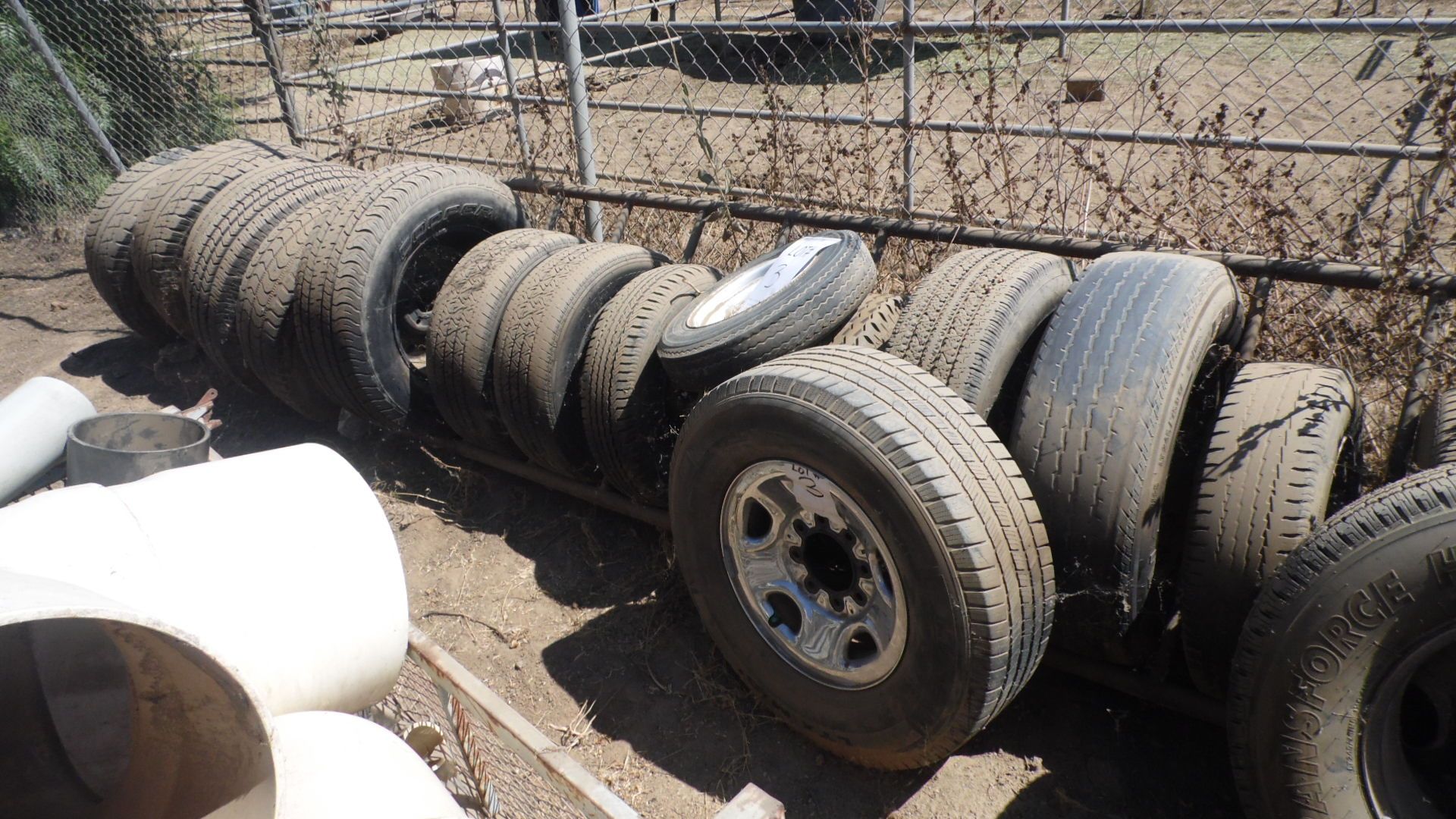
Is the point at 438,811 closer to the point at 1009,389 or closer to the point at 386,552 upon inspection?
the point at 386,552

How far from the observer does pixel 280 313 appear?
170 inches

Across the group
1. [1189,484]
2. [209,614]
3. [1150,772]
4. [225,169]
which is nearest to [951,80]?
[225,169]

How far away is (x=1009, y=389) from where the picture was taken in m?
3.08

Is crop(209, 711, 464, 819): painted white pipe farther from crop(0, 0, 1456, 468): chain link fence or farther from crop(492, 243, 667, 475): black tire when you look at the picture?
crop(0, 0, 1456, 468): chain link fence

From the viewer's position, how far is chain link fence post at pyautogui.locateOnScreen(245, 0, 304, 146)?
21.5 ft

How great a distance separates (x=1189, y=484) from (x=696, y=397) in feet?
5.40

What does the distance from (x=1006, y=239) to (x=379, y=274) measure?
8.51 ft

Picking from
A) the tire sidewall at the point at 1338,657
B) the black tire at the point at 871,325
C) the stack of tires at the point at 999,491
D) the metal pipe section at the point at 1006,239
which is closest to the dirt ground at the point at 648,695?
the stack of tires at the point at 999,491

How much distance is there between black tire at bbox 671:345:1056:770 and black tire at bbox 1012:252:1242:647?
0.13 m

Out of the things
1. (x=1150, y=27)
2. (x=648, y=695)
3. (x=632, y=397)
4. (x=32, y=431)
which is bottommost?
(x=648, y=695)

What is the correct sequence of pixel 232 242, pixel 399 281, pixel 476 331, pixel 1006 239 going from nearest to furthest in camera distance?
pixel 1006 239
pixel 476 331
pixel 399 281
pixel 232 242

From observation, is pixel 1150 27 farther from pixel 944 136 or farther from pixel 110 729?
pixel 110 729

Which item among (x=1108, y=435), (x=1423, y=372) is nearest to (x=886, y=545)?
(x=1108, y=435)

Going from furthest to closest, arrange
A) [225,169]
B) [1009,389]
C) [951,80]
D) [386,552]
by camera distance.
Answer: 1. [951,80]
2. [225,169]
3. [1009,389]
4. [386,552]
